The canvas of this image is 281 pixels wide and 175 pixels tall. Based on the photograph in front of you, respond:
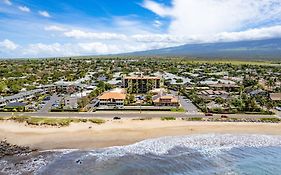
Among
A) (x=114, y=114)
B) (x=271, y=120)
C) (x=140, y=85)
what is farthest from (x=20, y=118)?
(x=271, y=120)

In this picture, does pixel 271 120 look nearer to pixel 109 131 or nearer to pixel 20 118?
pixel 109 131

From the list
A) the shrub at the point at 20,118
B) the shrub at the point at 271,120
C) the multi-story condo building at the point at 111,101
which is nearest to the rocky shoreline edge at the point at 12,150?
the shrub at the point at 20,118

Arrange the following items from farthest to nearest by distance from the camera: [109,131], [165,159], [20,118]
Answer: [20,118] → [109,131] → [165,159]

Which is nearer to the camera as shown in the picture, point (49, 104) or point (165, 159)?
point (165, 159)

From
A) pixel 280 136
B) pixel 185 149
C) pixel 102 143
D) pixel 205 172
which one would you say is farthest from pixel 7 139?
pixel 280 136

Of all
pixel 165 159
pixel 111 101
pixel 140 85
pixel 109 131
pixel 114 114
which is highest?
pixel 140 85

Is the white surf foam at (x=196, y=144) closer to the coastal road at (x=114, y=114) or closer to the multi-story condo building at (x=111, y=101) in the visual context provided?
the coastal road at (x=114, y=114)

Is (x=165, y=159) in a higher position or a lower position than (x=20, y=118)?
lower
